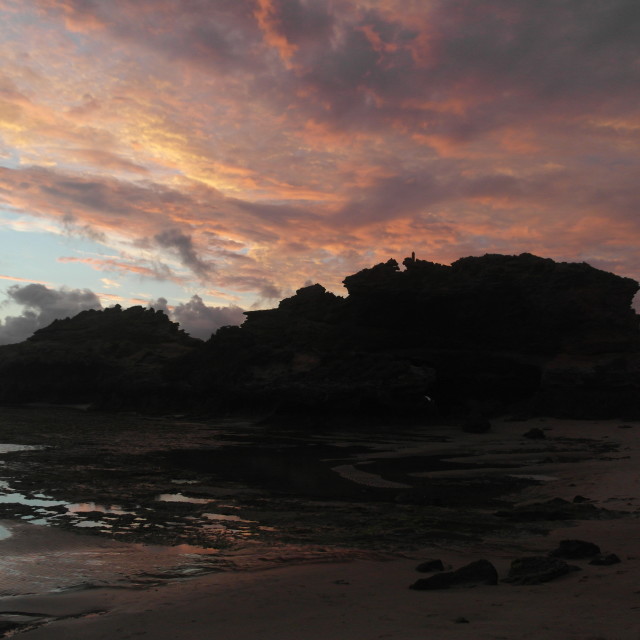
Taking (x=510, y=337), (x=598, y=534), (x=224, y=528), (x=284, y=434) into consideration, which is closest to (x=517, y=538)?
(x=598, y=534)

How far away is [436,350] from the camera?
1666 inches

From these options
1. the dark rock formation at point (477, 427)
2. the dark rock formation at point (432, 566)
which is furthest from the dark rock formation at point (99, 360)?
the dark rock formation at point (432, 566)

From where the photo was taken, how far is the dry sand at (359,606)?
4844 mm

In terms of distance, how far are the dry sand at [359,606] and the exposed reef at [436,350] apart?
2975 centimetres

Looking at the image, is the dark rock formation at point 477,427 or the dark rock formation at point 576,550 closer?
the dark rock formation at point 576,550

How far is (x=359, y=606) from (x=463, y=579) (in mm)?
1373

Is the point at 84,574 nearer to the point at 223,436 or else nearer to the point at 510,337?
the point at 223,436

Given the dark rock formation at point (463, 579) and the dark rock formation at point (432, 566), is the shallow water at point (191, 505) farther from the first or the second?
the dark rock formation at point (463, 579)

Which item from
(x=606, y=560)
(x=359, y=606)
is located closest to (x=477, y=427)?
(x=606, y=560)

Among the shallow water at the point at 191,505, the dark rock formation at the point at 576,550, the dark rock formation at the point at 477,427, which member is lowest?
the shallow water at the point at 191,505

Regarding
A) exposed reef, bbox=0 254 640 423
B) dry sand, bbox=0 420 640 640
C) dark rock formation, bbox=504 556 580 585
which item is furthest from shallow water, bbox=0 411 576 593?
exposed reef, bbox=0 254 640 423

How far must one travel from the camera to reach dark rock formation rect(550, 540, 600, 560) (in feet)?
23.9

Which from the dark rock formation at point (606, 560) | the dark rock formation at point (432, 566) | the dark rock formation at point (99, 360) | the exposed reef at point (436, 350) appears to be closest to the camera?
the dark rock formation at point (606, 560)

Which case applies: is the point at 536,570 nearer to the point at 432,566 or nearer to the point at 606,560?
the point at 606,560
